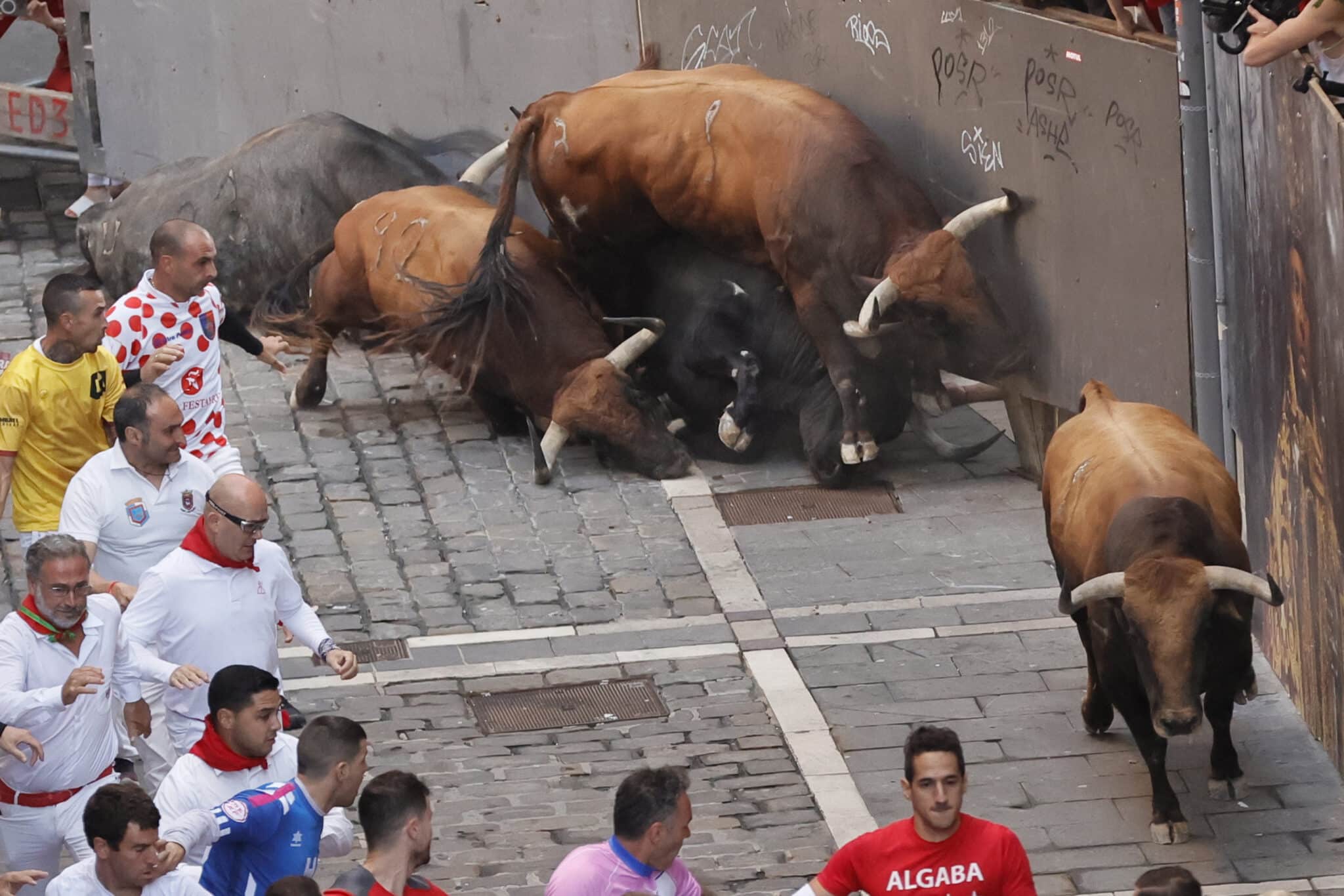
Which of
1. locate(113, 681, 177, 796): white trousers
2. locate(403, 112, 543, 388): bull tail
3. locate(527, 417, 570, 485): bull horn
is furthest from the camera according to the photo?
locate(403, 112, 543, 388): bull tail

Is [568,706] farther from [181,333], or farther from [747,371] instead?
[747,371]

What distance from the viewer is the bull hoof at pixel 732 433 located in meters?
13.0

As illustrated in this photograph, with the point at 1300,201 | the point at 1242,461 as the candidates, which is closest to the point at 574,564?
the point at 1242,461

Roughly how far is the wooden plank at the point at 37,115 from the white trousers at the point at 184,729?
36.0ft

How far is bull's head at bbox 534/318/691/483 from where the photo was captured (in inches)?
508

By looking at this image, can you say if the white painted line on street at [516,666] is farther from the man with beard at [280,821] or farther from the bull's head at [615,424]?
the man with beard at [280,821]

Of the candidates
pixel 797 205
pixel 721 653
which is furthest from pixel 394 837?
pixel 797 205

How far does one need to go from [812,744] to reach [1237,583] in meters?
2.13

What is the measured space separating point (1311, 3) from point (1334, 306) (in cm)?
121

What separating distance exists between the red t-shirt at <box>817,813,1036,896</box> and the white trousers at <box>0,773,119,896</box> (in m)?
2.61

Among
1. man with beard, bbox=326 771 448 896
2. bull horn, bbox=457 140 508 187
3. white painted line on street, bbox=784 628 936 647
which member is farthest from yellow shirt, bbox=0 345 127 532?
bull horn, bbox=457 140 508 187

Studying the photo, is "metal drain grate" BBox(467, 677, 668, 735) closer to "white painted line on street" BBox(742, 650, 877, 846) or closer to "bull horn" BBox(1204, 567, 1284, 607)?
"white painted line on street" BBox(742, 650, 877, 846)

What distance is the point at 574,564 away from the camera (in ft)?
38.4

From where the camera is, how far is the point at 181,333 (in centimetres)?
986
